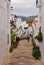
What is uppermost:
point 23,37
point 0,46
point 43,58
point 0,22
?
point 0,22

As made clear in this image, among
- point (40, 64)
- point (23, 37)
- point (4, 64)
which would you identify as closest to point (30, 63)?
point (40, 64)

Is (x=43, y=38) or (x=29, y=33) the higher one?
(x=43, y=38)

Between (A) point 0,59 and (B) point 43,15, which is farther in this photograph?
(B) point 43,15

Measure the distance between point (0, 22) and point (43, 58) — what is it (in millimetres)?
4881

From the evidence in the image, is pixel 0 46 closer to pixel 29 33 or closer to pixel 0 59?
pixel 0 59

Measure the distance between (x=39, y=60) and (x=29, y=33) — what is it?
3839 centimetres

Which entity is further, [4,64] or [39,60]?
[39,60]

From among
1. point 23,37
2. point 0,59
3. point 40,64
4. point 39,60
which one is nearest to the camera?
point 0,59

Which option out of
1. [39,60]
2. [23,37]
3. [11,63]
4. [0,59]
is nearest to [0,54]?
[0,59]

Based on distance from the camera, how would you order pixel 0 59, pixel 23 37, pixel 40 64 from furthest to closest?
pixel 23 37 < pixel 40 64 < pixel 0 59

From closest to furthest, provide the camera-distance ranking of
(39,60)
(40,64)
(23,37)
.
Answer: (40,64)
(39,60)
(23,37)

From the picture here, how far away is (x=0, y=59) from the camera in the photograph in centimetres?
1866

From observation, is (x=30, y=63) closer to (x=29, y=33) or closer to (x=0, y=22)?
(x=0, y=22)

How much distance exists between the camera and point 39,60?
888 inches
